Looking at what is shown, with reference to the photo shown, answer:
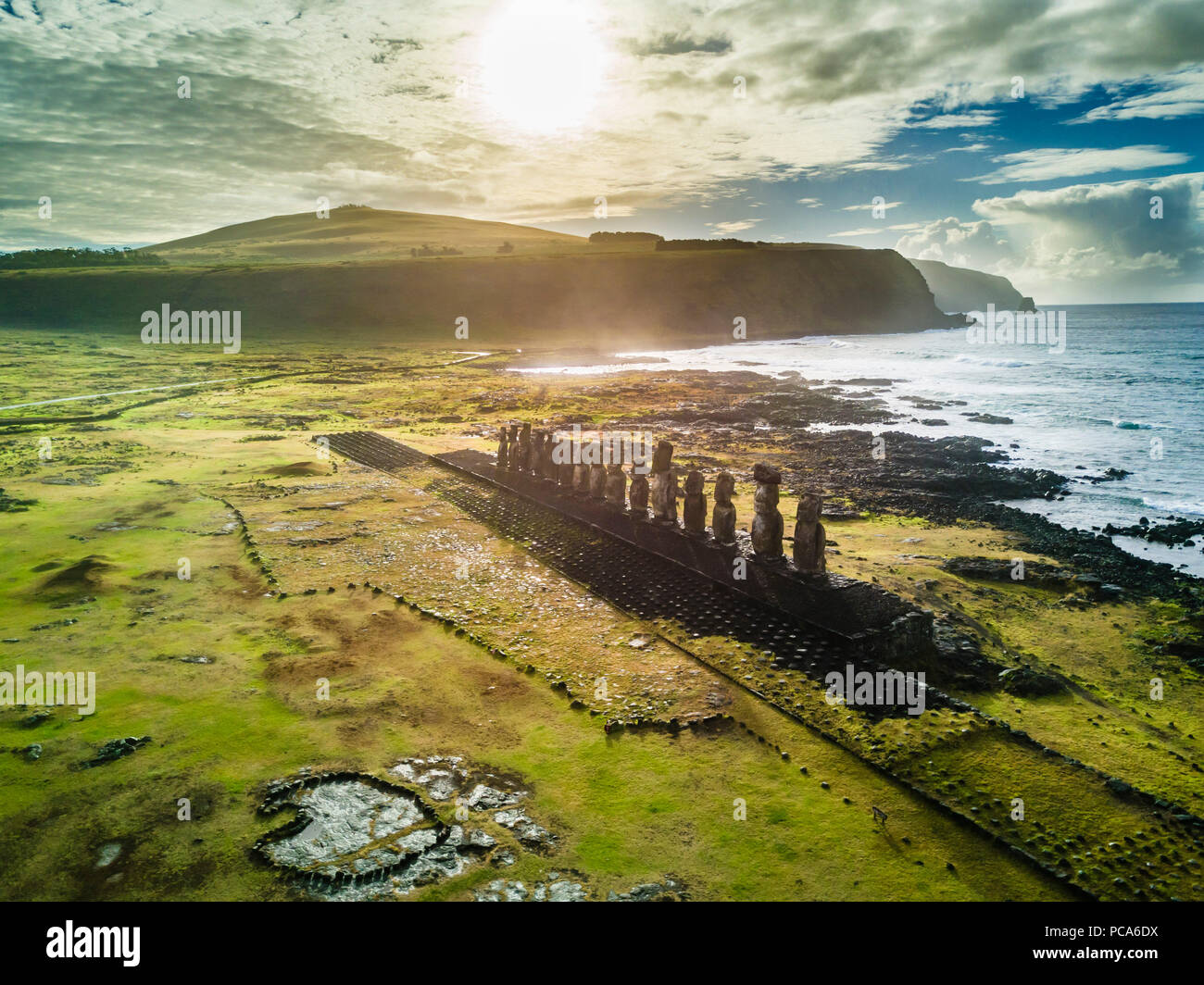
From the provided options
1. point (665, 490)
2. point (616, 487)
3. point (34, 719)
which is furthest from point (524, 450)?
point (34, 719)

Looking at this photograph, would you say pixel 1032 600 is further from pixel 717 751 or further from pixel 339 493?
pixel 339 493

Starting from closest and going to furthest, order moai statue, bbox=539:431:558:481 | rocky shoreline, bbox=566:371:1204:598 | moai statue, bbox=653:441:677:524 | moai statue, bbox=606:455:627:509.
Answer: moai statue, bbox=653:441:677:524 → moai statue, bbox=606:455:627:509 → rocky shoreline, bbox=566:371:1204:598 → moai statue, bbox=539:431:558:481

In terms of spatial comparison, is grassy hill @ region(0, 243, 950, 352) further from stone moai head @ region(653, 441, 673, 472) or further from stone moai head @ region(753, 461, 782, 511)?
stone moai head @ region(753, 461, 782, 511)

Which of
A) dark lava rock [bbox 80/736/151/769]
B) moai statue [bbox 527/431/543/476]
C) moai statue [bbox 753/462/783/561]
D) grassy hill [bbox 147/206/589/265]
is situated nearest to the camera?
dark lava rock [bbox 80/736/151/769]

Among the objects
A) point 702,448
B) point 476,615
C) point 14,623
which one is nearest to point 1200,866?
point 476,615

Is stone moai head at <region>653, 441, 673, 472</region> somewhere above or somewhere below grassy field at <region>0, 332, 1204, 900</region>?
above

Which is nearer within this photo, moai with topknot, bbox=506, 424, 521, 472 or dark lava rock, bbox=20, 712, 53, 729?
dark lava rock, bbox=20, 712, 53, 729

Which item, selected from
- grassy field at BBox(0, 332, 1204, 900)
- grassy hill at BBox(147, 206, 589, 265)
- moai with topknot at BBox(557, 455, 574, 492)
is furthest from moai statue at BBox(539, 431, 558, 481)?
grassy hill at BBox(147, 206, 589, 265)
